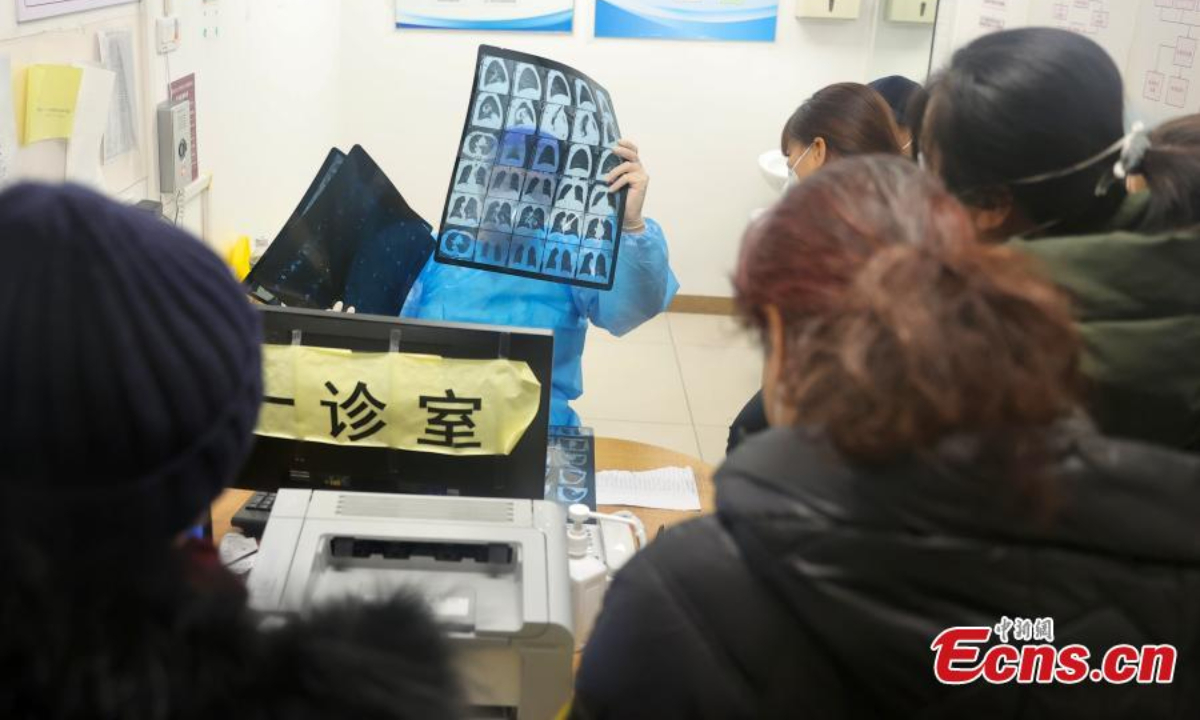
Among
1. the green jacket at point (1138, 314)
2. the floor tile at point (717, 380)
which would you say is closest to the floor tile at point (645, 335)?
the floor tile at point (717, 380)

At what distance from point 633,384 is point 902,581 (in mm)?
3367

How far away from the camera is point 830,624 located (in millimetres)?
775

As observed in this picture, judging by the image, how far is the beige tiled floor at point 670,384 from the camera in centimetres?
376

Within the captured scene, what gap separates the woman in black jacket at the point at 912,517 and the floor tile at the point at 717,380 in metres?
2.99

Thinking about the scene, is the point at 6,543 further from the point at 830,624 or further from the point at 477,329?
the point at 477,329

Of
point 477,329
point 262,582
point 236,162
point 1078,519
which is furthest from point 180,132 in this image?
point 1078,519

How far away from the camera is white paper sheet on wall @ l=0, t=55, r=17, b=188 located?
5.18 feet

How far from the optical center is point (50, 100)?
5.57 feet

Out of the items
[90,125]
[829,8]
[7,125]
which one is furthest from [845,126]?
[829,8]

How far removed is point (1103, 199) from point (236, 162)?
7.49ft

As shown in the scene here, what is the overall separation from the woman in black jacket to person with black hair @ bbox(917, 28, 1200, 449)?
0.27m

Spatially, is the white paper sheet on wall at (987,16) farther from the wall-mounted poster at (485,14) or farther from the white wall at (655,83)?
the wall-mounted poster at (485,14)

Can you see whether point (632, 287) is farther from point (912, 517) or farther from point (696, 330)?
point (696, 330)

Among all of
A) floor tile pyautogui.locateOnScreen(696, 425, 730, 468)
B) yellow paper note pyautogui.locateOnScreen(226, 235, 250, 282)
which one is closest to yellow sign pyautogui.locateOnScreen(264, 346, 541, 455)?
yellow paper note pyautogui.locateOnScreen(226, 235, 250, 282)
